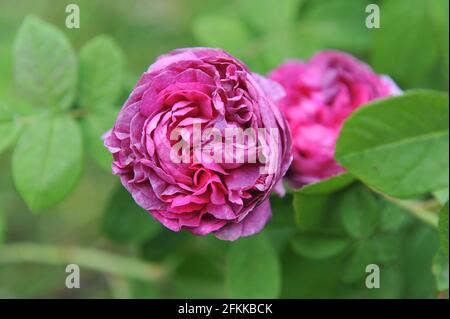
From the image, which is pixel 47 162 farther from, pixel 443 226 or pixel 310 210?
pixel 443 226

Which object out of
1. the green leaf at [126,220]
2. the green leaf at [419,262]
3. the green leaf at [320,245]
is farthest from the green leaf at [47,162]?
the green leaf at [419,262]

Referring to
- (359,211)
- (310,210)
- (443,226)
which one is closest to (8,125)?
(310,210)

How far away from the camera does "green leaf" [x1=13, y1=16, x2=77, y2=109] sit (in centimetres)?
140

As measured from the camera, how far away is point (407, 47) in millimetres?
1748

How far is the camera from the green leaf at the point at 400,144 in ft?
4.22

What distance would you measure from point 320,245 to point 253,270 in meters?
0.16

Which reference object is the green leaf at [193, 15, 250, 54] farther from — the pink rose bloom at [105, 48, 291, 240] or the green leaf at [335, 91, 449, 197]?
the pink rose bloom at [105, 48, 291, 240]

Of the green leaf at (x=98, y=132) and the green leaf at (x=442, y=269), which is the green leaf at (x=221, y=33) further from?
the green leaf at (x=442, y=269)

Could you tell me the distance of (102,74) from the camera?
1449mm

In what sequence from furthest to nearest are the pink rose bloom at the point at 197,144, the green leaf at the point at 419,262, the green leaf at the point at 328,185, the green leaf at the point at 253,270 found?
1. the green leaf at the point at 419,262
2. the green leaf at the point at 253,270
3. the green leaf at the point at 328,185
4. the pink rose bloom at the point at 197,144

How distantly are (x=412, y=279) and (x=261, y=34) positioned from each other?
716 mm

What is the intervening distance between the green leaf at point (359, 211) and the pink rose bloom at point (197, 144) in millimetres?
360

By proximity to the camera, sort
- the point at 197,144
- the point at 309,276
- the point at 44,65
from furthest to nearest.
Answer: the point at 309,276 < the point at 44,65 < the point at 197,144

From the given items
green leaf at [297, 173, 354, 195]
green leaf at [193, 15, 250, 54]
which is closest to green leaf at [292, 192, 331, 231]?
green leaf at [297, 173, 354, 195]
